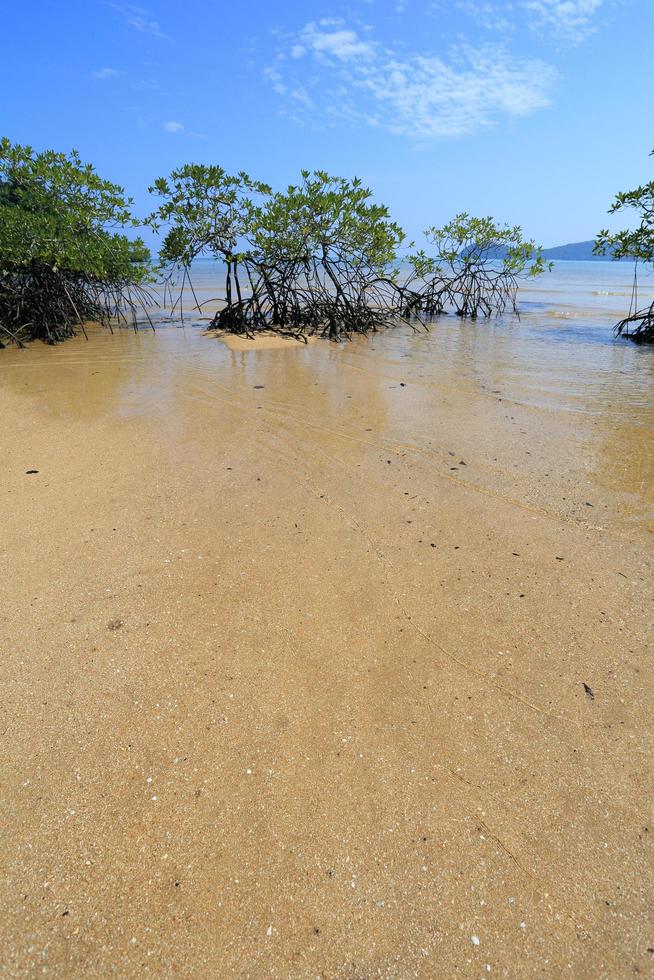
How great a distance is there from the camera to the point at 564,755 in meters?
1.84

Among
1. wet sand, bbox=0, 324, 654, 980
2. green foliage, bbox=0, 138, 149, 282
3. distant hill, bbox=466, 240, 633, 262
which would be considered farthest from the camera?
distant hill, bbox=466, 240, 633, 262

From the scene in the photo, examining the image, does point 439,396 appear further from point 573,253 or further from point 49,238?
point 573,253

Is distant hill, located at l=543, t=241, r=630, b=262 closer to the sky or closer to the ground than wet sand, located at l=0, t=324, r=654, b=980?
closer to the sky

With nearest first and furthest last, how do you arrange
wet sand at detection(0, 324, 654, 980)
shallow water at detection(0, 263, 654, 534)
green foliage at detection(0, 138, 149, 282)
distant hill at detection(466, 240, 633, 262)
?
wet sand at detection(0, 324, 654, 980) → shallow water at detection(0, 263, 654, 534) → green foliage at detection(0, 138, 149, 282) → distant hill at detection(466, 240, 633, 262)

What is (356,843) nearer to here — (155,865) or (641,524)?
(155,865)

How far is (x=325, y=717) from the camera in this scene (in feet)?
6.48

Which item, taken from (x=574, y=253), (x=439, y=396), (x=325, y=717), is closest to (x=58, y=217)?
(x=439, y=396)

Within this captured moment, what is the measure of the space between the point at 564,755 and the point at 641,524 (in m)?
2.07

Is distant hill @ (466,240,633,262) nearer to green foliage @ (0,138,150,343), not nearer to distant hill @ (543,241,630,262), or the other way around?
distant hill @ (543,241,630,262)

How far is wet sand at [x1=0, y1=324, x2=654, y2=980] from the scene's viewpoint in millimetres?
1377

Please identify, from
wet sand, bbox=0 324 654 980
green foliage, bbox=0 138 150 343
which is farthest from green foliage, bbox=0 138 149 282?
wet sand, bbox=0 324 654 980

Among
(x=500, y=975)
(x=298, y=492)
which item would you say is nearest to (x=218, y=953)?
(x=500, y=975)

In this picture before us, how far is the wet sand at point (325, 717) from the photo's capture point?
1.38 meters

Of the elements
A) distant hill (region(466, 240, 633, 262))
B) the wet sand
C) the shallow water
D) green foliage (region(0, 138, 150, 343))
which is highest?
distant hill (region(466, 240, 633, 262))
